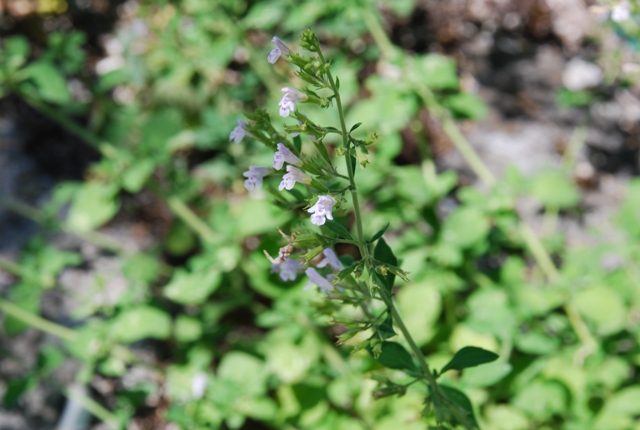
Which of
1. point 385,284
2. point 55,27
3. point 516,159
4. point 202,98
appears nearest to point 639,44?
point 516,159

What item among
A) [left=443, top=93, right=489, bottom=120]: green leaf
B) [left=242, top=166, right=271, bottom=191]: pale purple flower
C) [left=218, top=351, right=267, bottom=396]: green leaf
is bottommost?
[left=242, top=166, right=271, bottom=191]: pale purple flower

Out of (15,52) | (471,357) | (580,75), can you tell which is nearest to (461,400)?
(471,357)

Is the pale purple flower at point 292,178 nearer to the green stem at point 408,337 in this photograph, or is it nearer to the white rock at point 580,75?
the green stem at point 408,337

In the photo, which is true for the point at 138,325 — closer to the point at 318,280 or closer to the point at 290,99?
the point at 318,280

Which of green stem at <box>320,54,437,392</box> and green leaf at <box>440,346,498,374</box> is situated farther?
green leaf at <box>440,346,498,374</box>

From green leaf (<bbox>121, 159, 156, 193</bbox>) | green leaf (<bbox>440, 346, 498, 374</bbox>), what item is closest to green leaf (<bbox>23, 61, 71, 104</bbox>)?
green leaf (<bbox>121, 159, 156, 193</bbox>)

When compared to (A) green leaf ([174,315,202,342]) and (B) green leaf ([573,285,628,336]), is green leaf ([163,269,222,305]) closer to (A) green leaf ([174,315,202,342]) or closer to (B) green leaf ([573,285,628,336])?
(A) green leaf ([174,315,202,342])
